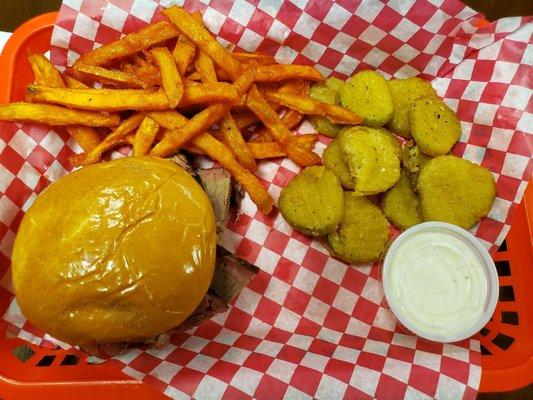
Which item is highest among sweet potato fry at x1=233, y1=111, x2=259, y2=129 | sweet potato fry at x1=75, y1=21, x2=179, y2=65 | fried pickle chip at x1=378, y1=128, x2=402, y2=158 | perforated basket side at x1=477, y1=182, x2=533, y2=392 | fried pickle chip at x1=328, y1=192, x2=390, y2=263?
sweet potato fry at x1=75, y1=21, x2=179, y2=65

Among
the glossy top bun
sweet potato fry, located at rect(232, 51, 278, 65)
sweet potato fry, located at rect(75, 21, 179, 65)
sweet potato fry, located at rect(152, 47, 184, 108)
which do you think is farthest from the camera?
sweet potato fry, located at rect(232, 51, 278, 65)

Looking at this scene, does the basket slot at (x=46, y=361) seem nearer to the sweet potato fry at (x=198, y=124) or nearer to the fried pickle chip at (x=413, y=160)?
the sweet potato fry at (x=198, y=124)

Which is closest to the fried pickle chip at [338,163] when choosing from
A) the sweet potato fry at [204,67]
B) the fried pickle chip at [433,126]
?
the fried pickle chip at [433,126]

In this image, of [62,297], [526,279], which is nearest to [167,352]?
[62,297]

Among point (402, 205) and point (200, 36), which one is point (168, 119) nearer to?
point (200, 36)

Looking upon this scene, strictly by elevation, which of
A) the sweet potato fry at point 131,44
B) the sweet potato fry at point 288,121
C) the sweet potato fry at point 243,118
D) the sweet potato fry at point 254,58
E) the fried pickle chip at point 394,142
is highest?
the sweet potato fry at point 131,44

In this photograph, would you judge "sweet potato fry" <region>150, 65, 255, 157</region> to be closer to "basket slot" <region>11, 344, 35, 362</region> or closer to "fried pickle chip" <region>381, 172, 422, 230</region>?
"fried pickle chip" <region>381, 172, 422, 230</region>

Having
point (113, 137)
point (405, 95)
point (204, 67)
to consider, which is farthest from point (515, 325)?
point (113, 137)

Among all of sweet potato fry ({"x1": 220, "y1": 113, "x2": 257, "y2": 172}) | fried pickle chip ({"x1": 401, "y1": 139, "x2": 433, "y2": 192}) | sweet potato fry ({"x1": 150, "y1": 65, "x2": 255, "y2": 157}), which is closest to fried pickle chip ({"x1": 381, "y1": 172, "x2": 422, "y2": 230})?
fried pickle chip ({"x1": 401, "y1": 139, "x2": 433, "y2": 192})
